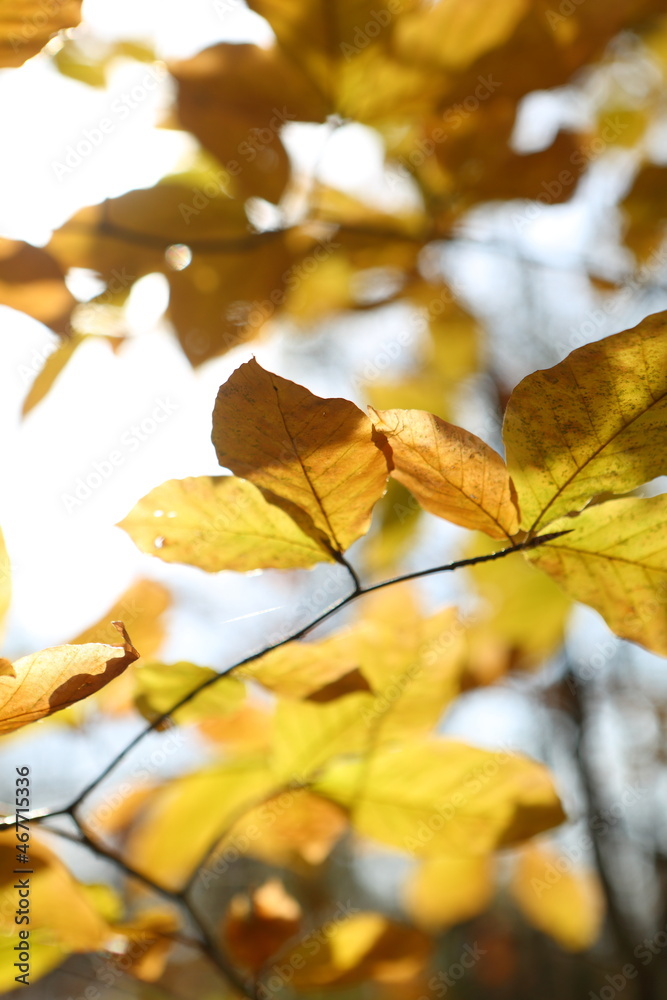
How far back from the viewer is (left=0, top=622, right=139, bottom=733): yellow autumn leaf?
30 cm

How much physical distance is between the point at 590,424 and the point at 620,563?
0.28 feet

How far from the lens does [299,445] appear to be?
1.08 feet

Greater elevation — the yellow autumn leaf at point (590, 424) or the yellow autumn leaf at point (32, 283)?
the yellow autumn leaf at point (32, 283)

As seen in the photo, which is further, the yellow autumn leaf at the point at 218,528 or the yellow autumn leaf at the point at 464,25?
the yellow autumn leaf at the point at 464,25

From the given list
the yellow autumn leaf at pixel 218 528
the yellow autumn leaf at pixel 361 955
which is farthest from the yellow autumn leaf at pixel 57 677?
the yellow autumn leaf at pixel 361 955

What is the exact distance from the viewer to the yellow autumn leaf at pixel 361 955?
1.96ft

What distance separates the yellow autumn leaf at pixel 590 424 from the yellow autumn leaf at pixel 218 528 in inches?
4.9

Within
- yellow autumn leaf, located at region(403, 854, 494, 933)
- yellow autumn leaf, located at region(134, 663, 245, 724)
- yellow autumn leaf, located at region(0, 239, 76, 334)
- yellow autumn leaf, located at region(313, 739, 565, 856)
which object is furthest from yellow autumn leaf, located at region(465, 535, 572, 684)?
yellow autumn leaf, located at region(0, 239, 76, 334)

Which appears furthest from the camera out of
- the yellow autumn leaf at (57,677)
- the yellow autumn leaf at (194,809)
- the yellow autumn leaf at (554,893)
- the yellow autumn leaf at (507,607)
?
the yellow autumn leaf at (554,893)

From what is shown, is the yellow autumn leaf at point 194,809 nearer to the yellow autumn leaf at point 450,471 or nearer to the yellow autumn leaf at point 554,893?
the yellow autumn leaf at point 450,471

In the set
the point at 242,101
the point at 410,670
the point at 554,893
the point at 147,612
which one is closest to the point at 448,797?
the point at 410,670

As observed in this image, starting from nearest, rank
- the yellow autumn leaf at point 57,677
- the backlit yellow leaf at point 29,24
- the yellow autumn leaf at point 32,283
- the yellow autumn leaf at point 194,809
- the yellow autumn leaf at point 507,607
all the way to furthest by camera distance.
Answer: the yellow autumn leaf at point 57,677
the backlit yellow leaf at point 29,24
the yellow autumn leaf at point 32,283
the yellow autumn leaf at point 194,809
the yellow autumn leaf at point 507,607

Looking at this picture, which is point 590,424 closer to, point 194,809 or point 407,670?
point 407,670

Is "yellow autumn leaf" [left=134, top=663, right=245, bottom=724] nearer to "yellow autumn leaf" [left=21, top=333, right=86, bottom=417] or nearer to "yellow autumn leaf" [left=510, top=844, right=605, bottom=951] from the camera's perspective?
"yellow autumn leaf" [left=21, top=333, right=86, bottom=417]
